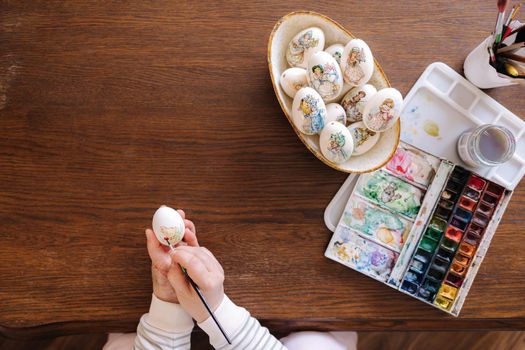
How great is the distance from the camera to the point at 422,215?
858 millimetres

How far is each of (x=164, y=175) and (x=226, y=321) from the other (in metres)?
0.31

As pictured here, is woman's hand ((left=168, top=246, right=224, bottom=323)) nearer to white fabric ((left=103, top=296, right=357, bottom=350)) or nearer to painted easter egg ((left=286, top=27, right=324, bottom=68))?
white fabric ((left=103, top=296, right=357, bottom=350))

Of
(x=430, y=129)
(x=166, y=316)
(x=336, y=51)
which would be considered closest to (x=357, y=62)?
(x=336, y=51)

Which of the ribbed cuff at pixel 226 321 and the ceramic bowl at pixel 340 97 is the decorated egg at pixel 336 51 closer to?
the ceramic bowl at pixel 340 97

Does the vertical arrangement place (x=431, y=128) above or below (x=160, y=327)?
above

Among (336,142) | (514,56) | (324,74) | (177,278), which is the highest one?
(514,56)

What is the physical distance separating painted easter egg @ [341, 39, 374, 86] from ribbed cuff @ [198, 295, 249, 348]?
485 mm

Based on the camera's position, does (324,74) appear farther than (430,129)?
No

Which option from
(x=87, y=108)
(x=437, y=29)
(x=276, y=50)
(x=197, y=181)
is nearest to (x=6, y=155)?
(x=87, y=108)

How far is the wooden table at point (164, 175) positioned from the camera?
82cm

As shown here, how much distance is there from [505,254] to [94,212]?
84 cm

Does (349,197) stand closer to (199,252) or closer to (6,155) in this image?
(199,252)

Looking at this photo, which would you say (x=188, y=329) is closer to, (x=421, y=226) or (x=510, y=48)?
(x=421, y=226)

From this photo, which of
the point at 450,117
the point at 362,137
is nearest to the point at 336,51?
the point at 362,137
